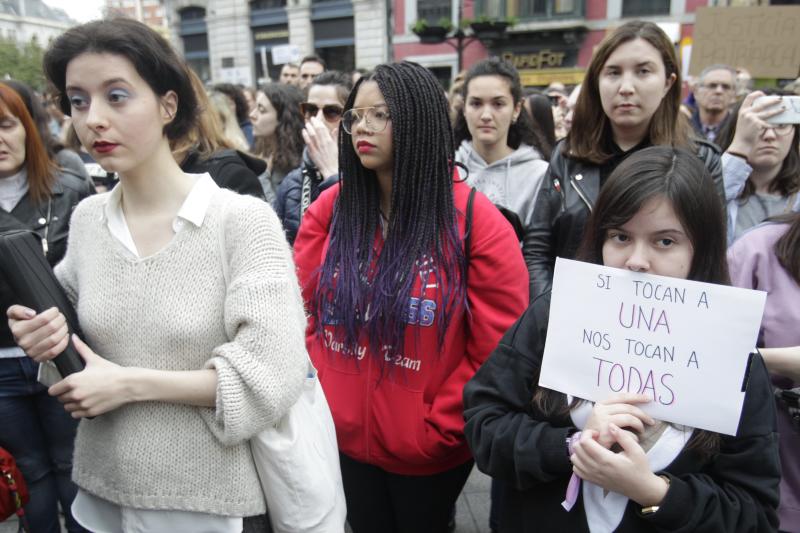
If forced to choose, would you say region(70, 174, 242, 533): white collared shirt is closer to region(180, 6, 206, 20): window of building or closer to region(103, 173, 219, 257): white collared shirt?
region(103, 173, 219, 257): white collared shirt

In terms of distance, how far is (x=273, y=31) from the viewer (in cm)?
2717

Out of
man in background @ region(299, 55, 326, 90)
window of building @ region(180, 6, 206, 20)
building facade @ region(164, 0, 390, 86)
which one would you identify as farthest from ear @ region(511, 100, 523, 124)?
window of building @ region(180, 6, 206, 20)

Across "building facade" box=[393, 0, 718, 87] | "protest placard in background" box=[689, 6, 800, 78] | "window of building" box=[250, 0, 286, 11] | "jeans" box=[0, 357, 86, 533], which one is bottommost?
"jeans" box=[0, 357, 86, 533]

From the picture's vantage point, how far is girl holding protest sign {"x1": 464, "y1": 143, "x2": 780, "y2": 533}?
3.88ft

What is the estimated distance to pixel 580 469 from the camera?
1.20m

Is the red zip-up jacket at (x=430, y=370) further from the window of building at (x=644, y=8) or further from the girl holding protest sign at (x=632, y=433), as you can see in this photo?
the window of building at (x=644, y=8)

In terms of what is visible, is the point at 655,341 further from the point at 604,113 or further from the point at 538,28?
the point at 538,28

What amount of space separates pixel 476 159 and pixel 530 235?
100 cm

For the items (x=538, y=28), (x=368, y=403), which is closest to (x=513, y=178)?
(x=368, y=403)

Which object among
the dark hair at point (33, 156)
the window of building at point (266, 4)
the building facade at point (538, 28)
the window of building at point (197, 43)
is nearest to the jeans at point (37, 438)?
the dark hair at point (33, 156)

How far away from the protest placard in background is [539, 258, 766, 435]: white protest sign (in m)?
3.66

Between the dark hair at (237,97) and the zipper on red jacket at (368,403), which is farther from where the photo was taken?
the dark hair at (237,97)

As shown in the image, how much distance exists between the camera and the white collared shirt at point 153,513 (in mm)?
1359

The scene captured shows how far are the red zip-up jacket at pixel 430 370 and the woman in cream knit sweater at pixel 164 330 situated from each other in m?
0.47
